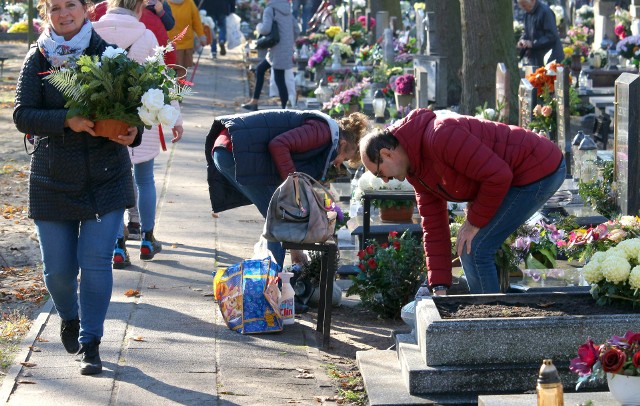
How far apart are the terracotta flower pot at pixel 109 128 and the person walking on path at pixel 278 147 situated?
1382 mm

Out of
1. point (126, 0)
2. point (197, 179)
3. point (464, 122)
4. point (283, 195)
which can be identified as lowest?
point (197, 179)

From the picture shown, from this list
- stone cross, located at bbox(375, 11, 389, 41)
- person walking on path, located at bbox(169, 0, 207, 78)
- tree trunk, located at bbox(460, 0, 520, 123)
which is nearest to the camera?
tree trunk, located at bbox(460, 0, 520, 123)

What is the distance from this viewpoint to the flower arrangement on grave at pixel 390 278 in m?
6.74

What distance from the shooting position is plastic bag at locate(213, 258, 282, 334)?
245 inches

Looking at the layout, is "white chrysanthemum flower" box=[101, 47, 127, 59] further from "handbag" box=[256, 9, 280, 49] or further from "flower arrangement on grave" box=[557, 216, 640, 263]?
"handbag" box=[256, 9, 280, 49]

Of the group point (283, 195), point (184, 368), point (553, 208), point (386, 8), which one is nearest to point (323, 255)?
point (283, 195)

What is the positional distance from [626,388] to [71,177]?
8.71 ft

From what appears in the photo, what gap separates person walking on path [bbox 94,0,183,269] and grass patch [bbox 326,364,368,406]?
7.18 ft

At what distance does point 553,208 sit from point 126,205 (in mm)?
4624

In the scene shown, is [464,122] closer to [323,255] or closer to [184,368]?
[323,255]

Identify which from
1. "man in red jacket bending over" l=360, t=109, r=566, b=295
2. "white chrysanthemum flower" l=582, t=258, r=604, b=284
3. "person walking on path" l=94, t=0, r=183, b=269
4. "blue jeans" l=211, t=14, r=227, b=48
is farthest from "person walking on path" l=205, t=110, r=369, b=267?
"blue jeans" l=211, t=14, r=227, b=48

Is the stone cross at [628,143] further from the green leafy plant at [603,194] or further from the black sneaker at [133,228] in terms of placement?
the black sneaker at [133,228]

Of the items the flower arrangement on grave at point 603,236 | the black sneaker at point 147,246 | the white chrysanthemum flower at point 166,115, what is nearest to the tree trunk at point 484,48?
the black sneaker at point 147,246

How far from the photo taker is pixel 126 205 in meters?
5.39
